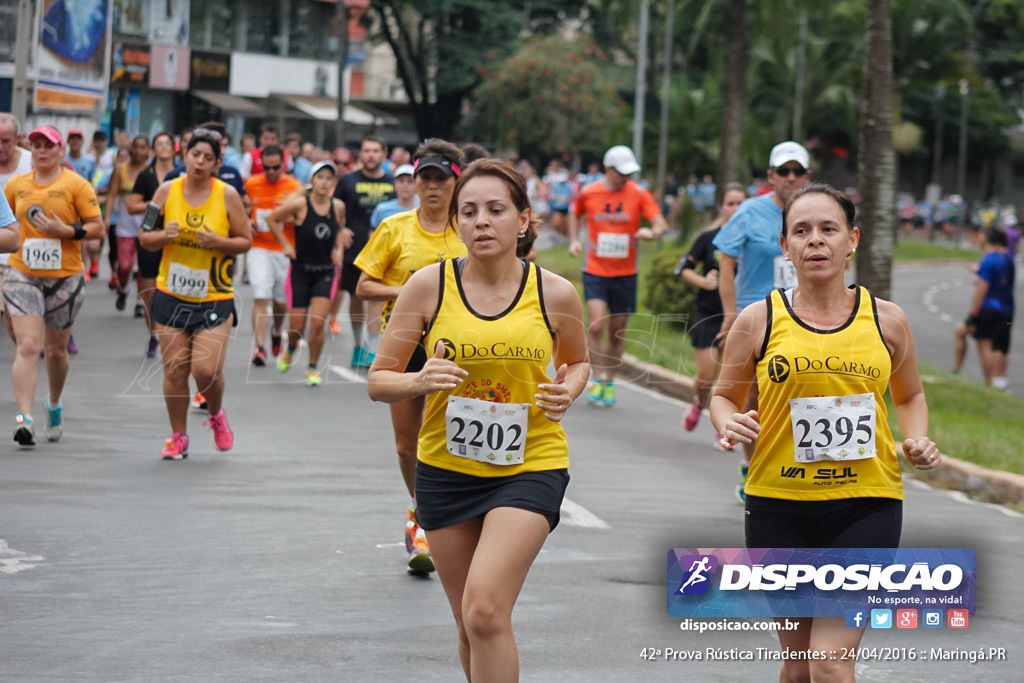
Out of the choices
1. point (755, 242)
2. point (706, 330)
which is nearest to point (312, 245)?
point (706, 330)

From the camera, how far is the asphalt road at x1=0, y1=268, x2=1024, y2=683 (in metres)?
5.95

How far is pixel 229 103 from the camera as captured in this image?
56094 mm

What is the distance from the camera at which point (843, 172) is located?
257ft

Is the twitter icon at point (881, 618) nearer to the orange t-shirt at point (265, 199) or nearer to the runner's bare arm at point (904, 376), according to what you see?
the runner's bare arm at point (904, 376)

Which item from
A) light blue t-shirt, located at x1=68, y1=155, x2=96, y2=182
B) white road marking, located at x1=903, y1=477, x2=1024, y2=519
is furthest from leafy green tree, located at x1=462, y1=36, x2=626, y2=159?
white road marking, located at x1=903, y1=477, x2=1024, y2=519

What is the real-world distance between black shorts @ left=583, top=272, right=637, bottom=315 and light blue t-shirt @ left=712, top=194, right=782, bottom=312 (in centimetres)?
401

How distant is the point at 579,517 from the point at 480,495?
160 inches

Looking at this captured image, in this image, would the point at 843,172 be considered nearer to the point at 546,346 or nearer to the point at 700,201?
the point at 700,201

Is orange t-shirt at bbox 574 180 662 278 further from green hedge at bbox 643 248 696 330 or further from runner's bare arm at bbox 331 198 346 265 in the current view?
green hedge at bbox 643 248 696 330

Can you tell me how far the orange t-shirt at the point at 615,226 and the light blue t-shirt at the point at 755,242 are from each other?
3913 millimetres

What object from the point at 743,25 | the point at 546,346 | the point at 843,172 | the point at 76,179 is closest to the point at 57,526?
the point at 76,179

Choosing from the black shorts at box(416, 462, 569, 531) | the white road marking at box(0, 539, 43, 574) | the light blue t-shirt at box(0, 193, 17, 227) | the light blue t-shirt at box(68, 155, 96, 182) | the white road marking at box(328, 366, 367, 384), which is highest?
the light blue t-shirt at box(68, 155, 96, 182)

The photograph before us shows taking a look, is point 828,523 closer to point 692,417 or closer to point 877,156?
point 692,417

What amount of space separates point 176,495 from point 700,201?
40.1 metres
